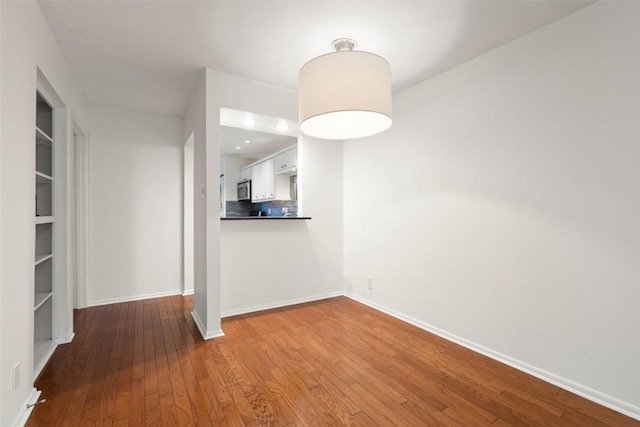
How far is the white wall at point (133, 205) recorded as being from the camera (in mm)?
3639

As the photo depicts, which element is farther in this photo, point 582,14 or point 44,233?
point 44,233

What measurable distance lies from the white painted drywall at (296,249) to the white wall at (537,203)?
102cm

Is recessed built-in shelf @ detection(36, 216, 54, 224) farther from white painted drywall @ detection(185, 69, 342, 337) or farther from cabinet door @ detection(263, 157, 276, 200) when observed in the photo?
cabinet door @ detection(263, 157, 276, 200)

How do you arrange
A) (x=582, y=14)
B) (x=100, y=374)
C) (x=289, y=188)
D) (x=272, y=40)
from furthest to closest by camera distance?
(x=289, y=188), (x=272, y=40), (x=100, y=374), (x=582, y=14)

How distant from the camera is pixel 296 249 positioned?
3.60 meters

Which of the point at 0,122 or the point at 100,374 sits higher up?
the point at 0,122

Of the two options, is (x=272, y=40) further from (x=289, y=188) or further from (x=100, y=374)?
(x=289, y=188)

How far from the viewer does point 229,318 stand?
10.2 feet

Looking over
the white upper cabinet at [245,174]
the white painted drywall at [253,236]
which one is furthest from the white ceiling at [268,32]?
the white upper cabinet at [245,174]

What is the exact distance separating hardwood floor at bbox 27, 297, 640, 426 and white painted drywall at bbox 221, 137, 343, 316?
0.51m

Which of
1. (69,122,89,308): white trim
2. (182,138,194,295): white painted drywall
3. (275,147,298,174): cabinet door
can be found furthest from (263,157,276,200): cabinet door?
(69,122,89,308): white trim

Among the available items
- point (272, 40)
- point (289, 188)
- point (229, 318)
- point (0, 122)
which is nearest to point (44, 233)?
point (0, 122)

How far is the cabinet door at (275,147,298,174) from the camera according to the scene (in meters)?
4.62

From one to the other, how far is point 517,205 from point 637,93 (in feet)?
2.93
